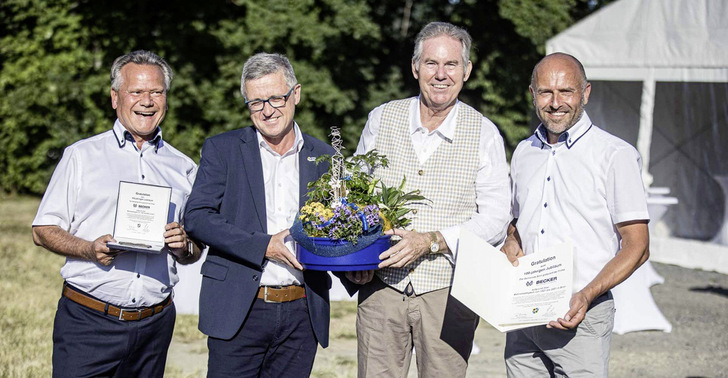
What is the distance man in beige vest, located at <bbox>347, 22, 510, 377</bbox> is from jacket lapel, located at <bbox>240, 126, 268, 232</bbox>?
0.45 m

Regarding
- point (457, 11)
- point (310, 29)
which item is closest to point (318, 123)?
point (310, 29)

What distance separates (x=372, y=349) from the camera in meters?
3.24

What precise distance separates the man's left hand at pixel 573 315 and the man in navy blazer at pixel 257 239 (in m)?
0.98

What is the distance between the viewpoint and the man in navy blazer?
3012 mm

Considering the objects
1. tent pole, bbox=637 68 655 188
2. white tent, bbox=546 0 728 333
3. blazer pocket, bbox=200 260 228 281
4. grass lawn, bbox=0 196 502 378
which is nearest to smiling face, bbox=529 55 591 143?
blazer pocket, bbox=200 260 228 281

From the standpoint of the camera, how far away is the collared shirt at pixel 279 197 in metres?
3.09

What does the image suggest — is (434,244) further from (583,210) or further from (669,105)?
(669,105)

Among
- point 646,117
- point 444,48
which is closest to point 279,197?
point 444,48

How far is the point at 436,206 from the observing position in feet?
10.4

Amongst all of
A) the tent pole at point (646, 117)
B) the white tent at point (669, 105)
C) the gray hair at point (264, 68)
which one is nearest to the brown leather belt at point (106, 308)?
the gray hair at point (264, 68)

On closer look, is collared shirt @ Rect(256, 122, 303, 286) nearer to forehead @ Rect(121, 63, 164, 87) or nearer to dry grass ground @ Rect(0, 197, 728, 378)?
forehead @ Rect(121, 63, 164, 87)

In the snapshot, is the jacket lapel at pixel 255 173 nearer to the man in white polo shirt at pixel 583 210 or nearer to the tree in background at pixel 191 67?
the man in white polo shirt at pixel 583 210

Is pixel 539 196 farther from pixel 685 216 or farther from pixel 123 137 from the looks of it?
pixel 685 216

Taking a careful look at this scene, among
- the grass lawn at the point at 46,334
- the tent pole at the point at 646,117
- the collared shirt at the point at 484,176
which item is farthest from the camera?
the tent pole at the point at 646,117
